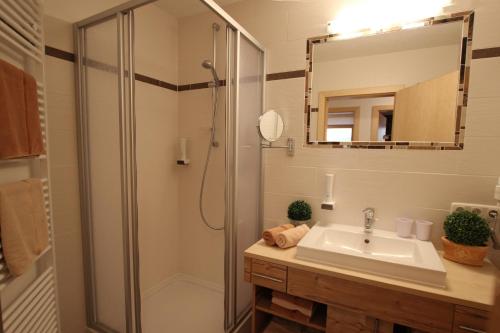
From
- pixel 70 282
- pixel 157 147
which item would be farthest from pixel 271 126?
pixel 70 282

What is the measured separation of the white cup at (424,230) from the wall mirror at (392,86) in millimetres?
436

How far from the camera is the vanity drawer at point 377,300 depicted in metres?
1.02

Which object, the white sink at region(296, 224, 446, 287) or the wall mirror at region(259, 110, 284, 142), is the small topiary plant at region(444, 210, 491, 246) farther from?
the wall mirror at region(259, 110, 284, 142)

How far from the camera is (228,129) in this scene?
1.47 metres

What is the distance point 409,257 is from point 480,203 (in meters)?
0.48

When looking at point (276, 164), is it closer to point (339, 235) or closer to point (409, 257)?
point (339, 235)

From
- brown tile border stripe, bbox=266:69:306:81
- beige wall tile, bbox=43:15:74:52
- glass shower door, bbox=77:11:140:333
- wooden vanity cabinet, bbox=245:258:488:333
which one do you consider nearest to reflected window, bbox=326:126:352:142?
brown tile border stripe, bbox=266:69:306:81

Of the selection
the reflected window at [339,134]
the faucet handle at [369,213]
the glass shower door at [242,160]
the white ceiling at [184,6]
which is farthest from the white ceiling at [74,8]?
the faucet handle at [369,213]

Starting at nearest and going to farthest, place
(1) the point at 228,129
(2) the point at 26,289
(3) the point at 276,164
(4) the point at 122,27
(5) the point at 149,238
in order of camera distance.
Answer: (2) the point at 26,289 < (4) the point at 122,27 < (1) the point at 228,129 < (3) the point at 276,164 < (5) the point at 149,238

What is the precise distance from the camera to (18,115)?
94 centimetres

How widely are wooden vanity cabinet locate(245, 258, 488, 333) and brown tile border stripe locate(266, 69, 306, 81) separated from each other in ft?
4.08

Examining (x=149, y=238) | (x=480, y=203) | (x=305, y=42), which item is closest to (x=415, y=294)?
(x=480, y=203)

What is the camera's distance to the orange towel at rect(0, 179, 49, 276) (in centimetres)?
89

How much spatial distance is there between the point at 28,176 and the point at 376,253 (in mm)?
1813
